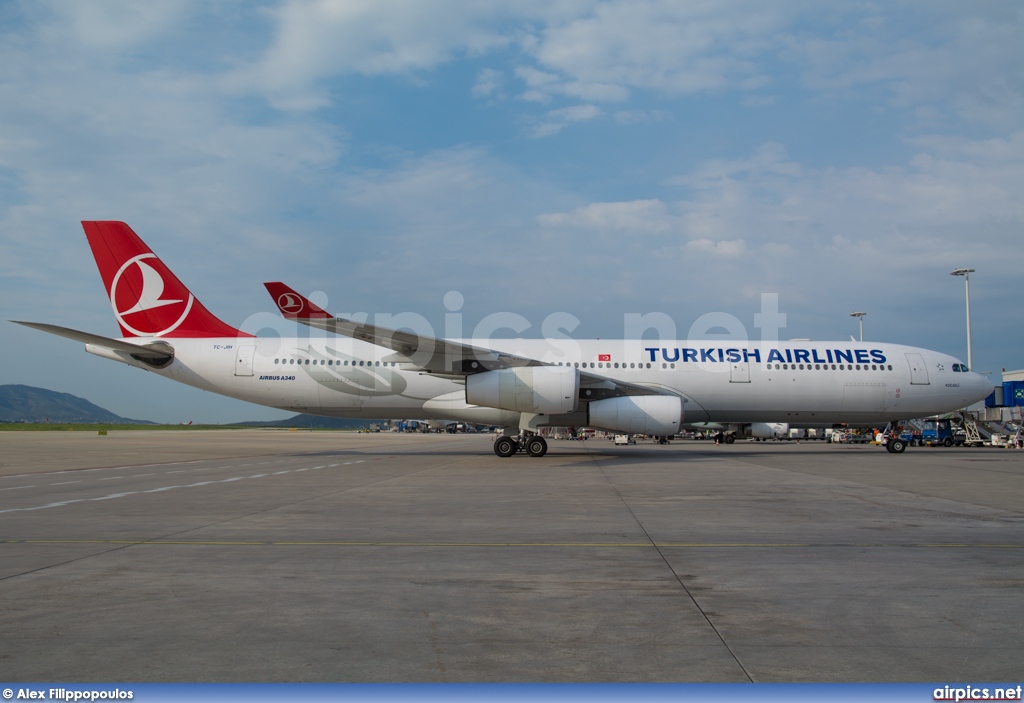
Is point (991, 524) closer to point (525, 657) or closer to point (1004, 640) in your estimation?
point (1004, 640)

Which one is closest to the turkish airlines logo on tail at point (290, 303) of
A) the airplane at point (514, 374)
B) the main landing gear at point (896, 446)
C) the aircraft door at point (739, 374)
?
the airplane at point (514, 374)

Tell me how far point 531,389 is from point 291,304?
6.40 m

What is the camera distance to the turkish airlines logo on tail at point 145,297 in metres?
20.7

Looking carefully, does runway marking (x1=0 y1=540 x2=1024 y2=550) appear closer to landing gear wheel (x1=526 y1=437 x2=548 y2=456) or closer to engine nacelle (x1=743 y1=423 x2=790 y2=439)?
landing gear wheel (x1=526 y1=437 x2=548 y2=456)

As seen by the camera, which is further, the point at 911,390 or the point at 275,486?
the point at 911,390

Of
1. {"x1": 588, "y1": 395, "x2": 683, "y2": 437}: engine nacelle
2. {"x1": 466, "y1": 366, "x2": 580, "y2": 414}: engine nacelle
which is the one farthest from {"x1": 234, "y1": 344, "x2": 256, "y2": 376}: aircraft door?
{"x1": 588, "y1": 395, "x2": 683, "y2": 437}: engine nacelle

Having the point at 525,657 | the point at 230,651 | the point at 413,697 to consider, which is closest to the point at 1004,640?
the point at 525,657

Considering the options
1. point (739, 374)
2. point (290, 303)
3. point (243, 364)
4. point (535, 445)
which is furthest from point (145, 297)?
point (739, 374)

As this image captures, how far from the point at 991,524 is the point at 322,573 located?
694cm

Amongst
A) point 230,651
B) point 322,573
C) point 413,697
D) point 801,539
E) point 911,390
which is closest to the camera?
point 413,697

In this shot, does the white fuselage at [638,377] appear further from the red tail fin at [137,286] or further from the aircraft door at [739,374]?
the red tail fin at [137,286]

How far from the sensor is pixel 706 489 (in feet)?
37.6

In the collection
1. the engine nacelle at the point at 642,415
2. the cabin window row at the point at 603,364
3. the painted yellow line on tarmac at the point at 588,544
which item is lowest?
the painted yellow line on tarmac at the point at 588,544

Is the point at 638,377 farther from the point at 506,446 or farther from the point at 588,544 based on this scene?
the point at 588,544
